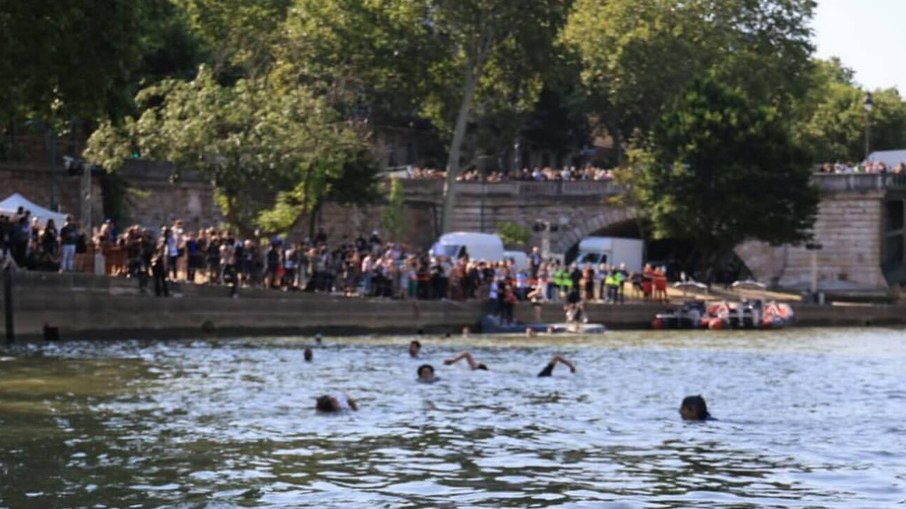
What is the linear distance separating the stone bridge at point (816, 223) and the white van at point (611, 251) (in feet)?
8.08

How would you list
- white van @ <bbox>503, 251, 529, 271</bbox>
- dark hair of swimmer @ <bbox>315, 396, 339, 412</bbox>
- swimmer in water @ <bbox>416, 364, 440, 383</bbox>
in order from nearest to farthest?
dark hair of swimmer @ <bbox>315, 396, 339, 412</bbox> < swimmer in water @ <bbox>416, 364, 440, 383</bbox> < white van @ <bbox>503, 251, 529, 271</bbox>

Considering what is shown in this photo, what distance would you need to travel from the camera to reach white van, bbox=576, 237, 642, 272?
7494 centimetres

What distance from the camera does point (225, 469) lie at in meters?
21.3

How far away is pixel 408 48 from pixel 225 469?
49.6 m

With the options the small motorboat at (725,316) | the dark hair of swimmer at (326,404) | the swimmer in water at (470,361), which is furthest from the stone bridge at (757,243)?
the dark hair of swimmer at (326,404)

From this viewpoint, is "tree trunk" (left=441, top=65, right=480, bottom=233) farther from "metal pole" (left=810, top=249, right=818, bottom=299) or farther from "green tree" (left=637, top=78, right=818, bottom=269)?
"metal pole" (left=810, top=249, right=818, bottom=299)

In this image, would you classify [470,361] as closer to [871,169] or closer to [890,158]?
[871,169]

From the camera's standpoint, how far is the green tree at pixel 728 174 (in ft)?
236

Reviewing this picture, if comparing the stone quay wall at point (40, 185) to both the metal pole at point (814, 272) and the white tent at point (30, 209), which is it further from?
the metal pole at point (814, 272)

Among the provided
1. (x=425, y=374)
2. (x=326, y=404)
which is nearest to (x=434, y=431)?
(x=326, y=404)

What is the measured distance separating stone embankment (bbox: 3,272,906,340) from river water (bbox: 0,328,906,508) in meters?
1.55

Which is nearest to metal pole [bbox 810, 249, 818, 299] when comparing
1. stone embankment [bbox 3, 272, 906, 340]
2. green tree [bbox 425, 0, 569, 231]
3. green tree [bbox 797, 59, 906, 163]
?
green tree [bbox 425, 0, 569, 231]

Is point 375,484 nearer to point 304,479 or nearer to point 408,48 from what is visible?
point 304,479

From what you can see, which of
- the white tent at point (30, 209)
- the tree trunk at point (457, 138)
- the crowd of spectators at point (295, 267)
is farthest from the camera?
the tree trunk at point (457, 138)
